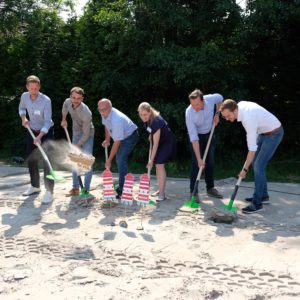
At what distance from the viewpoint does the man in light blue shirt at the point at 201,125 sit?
222 inches

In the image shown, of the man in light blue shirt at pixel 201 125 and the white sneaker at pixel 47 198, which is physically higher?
the man in light blue shirt at pixel 201 125

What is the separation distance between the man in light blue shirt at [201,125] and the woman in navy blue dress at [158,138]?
0.97 ft

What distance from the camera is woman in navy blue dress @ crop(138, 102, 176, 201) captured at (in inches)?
220

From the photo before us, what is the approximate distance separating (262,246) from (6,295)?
2.40m

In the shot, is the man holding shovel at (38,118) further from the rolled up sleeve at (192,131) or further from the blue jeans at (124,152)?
the rolled up sleeve at (192,131)

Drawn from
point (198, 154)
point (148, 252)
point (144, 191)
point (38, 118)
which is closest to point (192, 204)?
point (198, 154)

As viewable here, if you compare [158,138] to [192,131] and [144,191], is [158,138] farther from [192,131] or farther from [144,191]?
[144,191]

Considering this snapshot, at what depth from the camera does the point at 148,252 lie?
4.28 meters

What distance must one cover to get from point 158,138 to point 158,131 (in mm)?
89

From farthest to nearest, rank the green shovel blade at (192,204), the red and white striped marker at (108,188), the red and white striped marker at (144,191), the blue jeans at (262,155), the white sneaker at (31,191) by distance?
the white sneaker at (31,191) → the green shovel blade at (192,204) → the red and white striped marker at (108,188) → the blue jeans at (262,155) → the red and white striped marker at (144,191)

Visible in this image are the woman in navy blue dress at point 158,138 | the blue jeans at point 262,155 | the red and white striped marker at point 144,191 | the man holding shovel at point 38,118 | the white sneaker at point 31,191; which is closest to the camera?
the red and white striped marker at point 144,191

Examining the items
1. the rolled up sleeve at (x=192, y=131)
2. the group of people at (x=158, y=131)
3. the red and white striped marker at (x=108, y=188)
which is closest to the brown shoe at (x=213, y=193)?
the group of people at (x=158, y=131)

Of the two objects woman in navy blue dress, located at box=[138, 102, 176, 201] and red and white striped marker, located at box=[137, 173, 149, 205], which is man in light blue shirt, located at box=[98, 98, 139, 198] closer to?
woman in navy blue dress, located at box=[138, 102, 176, 201]

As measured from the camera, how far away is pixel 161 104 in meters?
9.49
